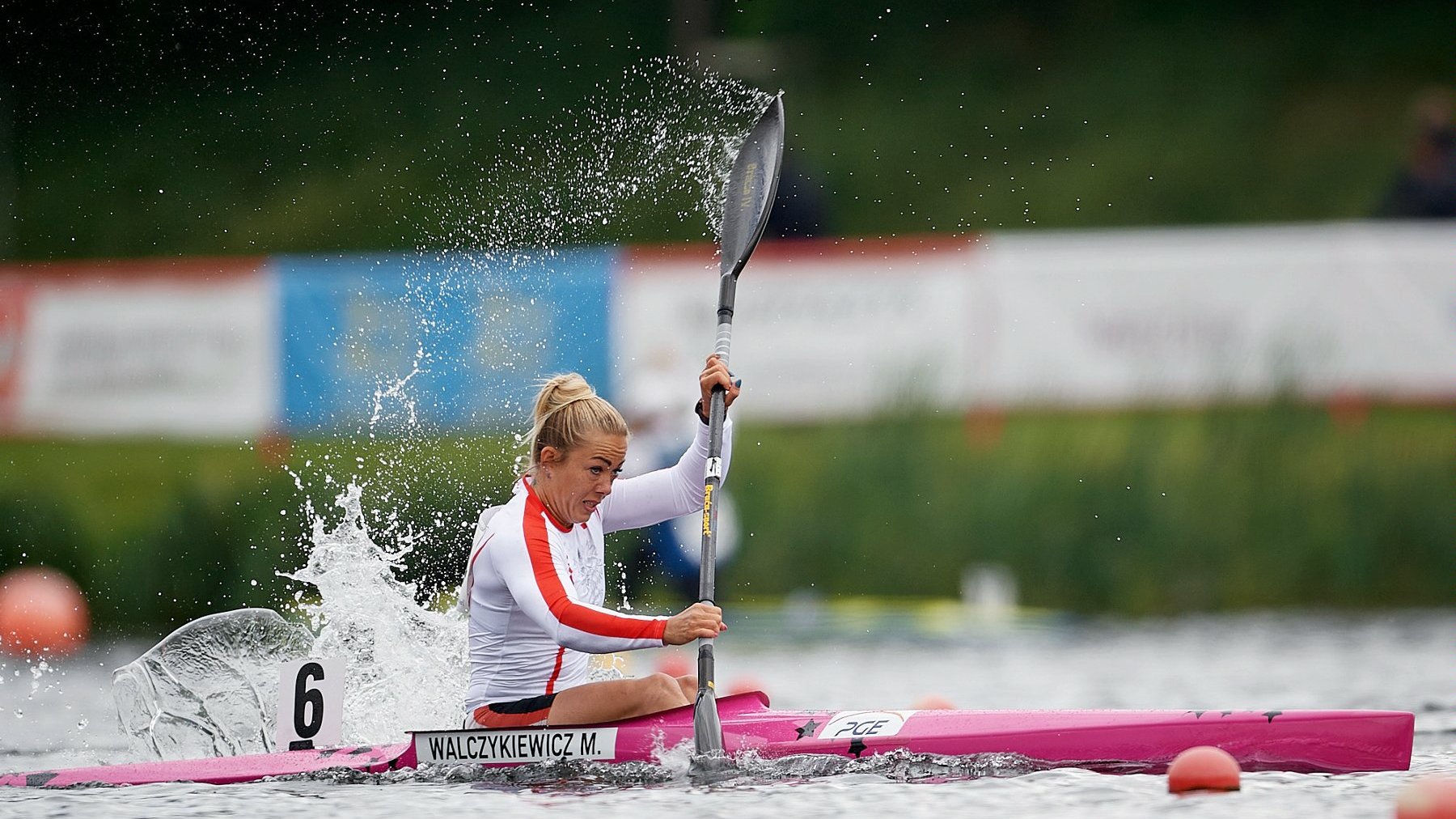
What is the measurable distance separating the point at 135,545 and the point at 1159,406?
673 cm

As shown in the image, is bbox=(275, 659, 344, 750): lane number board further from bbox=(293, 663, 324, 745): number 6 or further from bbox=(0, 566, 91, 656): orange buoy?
bbox=(0, 566, 91, 656): orange buoy

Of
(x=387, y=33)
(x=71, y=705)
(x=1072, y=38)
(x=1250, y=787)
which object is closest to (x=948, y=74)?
(x=1072, y=38)

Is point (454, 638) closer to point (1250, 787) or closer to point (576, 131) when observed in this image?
point (1250, 787)

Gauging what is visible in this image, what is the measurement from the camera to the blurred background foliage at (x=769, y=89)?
18.2 m

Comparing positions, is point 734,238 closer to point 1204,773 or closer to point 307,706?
point 307,706

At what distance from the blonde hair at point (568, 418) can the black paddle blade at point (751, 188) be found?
3.48ft

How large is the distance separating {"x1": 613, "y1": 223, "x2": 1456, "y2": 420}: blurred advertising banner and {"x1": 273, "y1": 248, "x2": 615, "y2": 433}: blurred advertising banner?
37cm

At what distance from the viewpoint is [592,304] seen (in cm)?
1205

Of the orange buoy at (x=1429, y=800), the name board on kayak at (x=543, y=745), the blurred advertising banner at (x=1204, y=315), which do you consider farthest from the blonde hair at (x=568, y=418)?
the blurred advertising banner at (x=1204, y=315)

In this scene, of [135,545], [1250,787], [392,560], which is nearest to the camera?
[1250,787]

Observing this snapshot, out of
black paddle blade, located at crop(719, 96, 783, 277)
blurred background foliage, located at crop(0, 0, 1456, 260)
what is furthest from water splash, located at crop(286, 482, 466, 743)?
blurred background foliage, located at crop(0, 0, 1456, 260)

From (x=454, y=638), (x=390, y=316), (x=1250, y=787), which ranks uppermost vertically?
(x=390, y=316)

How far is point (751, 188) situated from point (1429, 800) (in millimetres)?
3286

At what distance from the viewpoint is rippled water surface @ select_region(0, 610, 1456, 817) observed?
5016 mm
